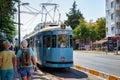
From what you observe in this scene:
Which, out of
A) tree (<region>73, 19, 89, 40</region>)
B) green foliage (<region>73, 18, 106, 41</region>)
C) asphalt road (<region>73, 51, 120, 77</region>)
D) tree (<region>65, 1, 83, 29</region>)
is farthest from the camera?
tree (<region>65, 1, 83, 29</region>)

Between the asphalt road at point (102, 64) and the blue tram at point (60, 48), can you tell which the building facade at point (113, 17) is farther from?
the blue tram at point (60, 48)

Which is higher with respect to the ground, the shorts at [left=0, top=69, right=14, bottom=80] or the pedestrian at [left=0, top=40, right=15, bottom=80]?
the pedestrian at [left=0, top=40, right=15, bottom=80]

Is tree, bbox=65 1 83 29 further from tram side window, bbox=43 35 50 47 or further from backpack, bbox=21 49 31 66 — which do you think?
backpack, bbox=21 49 31 66

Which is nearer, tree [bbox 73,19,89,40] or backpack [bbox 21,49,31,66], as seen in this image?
backpack [bbox 21,49,31,66]

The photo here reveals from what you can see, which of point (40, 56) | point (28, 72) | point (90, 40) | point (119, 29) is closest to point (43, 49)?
point (40, 56)

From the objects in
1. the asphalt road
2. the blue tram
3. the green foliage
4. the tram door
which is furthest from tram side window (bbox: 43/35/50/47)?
the green foliage

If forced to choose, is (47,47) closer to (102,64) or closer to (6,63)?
(102,64)

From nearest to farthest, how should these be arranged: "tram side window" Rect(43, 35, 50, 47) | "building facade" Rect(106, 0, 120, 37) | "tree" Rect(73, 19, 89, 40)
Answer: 1. "tram side window" Rect(43, 35, 50, 47)
2. "building facade" Rect(106, 0, 120, 37)
3. "tree" Rect(73, 19, 89, 40)

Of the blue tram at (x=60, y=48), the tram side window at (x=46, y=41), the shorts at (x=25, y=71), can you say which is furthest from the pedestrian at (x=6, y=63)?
the tram side window at (x=46, y=41)

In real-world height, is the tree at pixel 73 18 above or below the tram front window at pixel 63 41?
above

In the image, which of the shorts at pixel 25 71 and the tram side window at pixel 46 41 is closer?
the shorts at pixel 25 71

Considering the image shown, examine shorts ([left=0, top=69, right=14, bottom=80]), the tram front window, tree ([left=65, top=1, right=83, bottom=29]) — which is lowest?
shorts ([left=0, top=69, right=14, bottom=80])

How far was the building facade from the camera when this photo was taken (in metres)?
83.2

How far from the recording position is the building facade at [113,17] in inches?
3276
